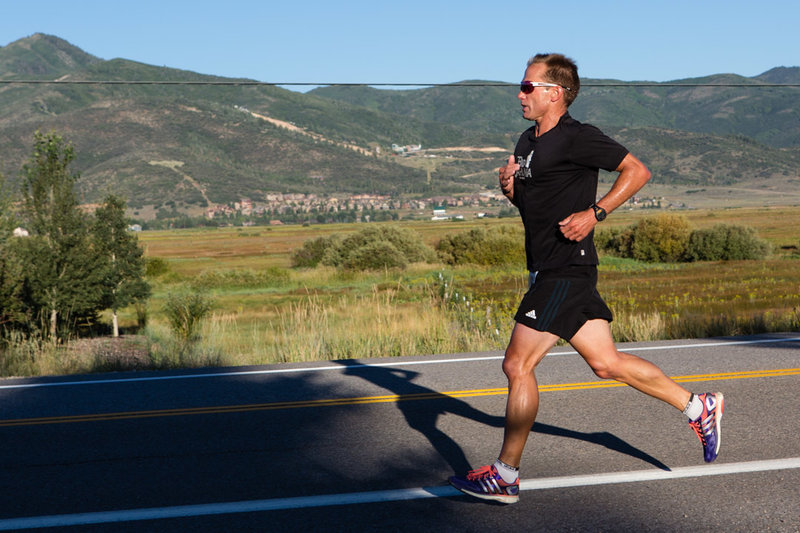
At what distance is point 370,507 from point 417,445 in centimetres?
119

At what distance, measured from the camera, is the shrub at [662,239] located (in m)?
56.3

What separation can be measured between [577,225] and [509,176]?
1.53ft

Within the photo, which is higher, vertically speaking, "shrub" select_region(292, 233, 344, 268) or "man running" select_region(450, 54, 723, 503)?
"man running" select_region(450, 54, 723, 503)

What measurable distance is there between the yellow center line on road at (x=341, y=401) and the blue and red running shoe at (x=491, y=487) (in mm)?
2362

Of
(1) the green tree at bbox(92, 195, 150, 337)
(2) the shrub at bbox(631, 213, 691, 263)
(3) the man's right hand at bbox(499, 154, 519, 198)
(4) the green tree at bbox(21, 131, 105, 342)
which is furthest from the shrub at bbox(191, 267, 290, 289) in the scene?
(3) the man's right hand at bbox(499, 154, 519, 198)

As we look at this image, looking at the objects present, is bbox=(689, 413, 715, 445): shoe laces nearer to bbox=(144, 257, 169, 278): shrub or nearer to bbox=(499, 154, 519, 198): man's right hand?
bbox=(499, 154, 519, 198): man's right hand

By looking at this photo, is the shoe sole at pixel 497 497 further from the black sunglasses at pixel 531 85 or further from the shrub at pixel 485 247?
the shrub at pixel 485 247

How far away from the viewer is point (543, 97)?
4523mm

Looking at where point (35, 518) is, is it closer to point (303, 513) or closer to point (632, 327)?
point (303, 513)

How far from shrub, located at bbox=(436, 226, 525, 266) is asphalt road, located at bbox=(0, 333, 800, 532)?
4586 cm

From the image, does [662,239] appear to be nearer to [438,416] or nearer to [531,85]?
A: [438,416]

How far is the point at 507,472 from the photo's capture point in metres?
4.26

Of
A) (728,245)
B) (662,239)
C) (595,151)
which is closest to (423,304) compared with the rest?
(595,151)

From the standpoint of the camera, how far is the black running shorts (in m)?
4.40
